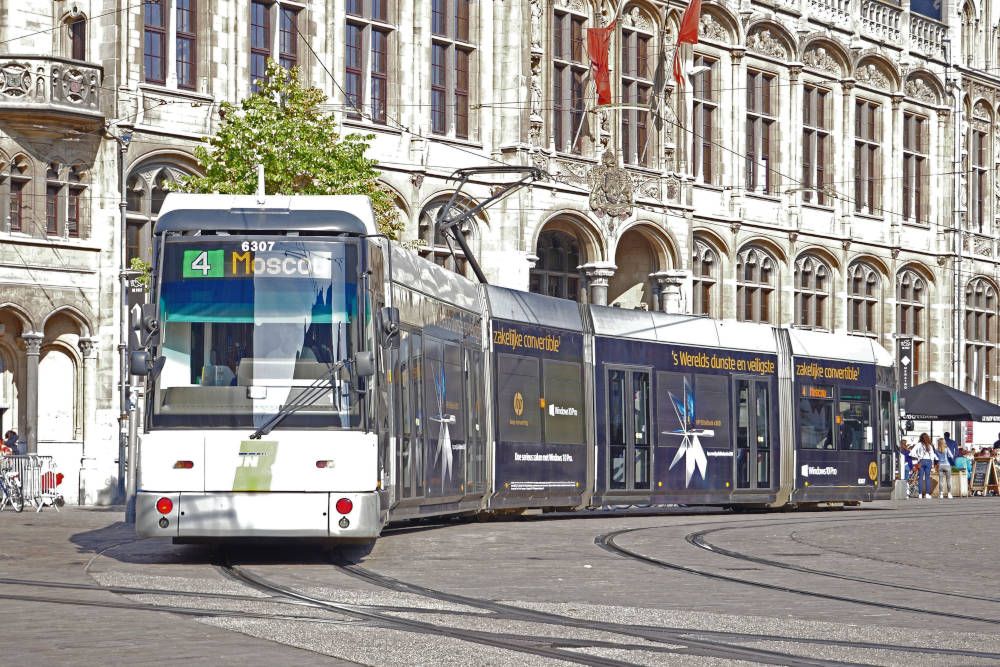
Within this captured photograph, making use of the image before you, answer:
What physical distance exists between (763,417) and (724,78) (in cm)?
1905

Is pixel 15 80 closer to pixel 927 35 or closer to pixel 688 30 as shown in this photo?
pixel 688 30

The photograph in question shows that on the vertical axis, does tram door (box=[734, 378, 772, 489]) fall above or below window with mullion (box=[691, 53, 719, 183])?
below

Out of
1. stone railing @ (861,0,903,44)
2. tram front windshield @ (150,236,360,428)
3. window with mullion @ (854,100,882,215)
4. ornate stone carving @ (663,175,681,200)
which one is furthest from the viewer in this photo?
window with mullion @ (854,100,882,215)

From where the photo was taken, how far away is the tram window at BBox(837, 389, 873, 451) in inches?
1153

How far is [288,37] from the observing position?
3478 centimetres

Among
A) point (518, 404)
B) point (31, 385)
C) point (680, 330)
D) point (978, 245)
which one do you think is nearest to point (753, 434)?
point (680, 330)

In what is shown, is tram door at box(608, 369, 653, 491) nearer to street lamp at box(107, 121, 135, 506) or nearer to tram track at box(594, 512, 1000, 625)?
tram track at box(594, 512, 1000, 625)

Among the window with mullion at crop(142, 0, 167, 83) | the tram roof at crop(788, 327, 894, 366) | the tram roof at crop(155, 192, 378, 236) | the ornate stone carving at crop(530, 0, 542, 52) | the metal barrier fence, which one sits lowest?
the metal barrier fence

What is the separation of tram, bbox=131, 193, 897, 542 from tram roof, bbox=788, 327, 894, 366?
2.96ft

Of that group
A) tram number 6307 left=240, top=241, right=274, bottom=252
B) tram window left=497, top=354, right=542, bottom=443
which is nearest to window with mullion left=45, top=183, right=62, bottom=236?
tram window left=497, top=354, right=542, bottom=443

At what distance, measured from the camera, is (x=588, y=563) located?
635 inches

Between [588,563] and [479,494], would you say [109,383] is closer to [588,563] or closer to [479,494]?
[479,494]

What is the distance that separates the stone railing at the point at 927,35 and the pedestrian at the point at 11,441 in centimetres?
3023

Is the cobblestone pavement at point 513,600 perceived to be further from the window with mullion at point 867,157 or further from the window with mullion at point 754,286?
the window with mullion at point 867,157
